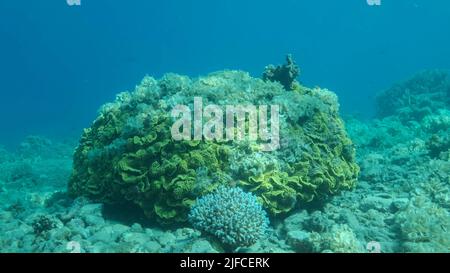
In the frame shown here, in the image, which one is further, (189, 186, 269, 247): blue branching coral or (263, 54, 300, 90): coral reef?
(263, 54, 300, 90): coral reef

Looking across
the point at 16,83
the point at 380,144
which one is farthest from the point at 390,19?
the point at 380,144

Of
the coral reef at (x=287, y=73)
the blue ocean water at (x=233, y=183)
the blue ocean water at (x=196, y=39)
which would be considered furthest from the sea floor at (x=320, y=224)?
the blue ocean water at (x=196, y=39)

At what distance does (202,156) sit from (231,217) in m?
1.47

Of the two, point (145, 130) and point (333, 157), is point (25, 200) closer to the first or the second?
point (145, 130)

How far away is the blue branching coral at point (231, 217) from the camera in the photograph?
6.12 metres

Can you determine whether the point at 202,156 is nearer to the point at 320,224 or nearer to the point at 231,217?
the point at 231,217

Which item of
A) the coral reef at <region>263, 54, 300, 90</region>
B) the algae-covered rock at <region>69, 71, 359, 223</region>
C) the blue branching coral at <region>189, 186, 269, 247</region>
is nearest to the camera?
the blue branching coral at <region>189, 186, 269, 247</region>

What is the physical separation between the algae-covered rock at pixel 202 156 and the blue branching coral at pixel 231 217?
0.45 m

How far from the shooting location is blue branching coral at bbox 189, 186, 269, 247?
20.1ft

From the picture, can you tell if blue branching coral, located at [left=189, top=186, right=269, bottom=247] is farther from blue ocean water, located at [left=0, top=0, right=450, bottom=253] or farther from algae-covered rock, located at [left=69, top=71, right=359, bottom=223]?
algae-covered rock, located at [left=69, top=71, right=359, bottom=223]

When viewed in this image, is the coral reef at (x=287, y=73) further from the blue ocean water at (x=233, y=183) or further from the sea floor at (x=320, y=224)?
the sea floor at (x=320, y=224)

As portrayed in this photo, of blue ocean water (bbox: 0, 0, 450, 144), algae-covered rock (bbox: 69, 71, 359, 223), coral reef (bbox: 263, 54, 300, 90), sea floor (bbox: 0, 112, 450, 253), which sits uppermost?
blue ocean water (bbox: 0, 0, 450, 144)

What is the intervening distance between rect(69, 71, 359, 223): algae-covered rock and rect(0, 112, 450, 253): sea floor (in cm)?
36

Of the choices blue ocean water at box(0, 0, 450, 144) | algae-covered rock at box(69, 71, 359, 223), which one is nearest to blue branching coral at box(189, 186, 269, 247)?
algae-covered rock at box(69, 71, 359, 223)
